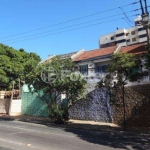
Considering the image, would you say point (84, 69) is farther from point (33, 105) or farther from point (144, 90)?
point (144, 90)

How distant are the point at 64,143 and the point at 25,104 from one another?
1654 cm

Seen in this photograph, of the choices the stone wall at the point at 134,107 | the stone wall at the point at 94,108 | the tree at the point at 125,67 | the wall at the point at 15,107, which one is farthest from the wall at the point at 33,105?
the tree at the point at 125,67

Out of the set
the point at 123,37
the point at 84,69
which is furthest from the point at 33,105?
the point at 123,37

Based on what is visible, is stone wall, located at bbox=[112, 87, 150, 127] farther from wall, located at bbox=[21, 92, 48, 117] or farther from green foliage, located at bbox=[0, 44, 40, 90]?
green foliage, located at bbox=[0, 44, 40, 90]

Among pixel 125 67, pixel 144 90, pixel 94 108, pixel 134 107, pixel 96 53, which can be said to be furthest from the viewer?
pixel 96 53

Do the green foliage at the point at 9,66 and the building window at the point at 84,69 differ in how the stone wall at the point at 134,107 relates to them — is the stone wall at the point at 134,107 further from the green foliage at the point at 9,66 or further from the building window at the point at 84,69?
the green foliage at the point at 9,66

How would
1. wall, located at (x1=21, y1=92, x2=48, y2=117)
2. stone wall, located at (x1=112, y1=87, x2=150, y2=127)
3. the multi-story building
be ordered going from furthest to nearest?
the multi-story building → wall, located at (x1=21, y1=92, x2=48, y2=117) → stone wall, located at (x1=112, y1=87, x2=150, y2=127)

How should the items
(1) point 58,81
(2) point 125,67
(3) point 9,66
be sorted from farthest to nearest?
(3) point 9,66 → (1) point 58,81 → (2) point 125,67

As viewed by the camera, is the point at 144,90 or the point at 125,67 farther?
the point at 144,90

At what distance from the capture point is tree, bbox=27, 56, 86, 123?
1717 centimetres

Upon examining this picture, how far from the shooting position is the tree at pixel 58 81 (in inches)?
676

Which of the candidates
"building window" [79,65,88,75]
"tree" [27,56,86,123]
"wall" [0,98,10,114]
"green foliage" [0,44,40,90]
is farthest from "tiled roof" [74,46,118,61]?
"tree" [27,56,86,123]

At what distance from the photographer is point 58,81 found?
56.3 feet

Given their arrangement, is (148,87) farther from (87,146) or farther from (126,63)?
(87,146)
